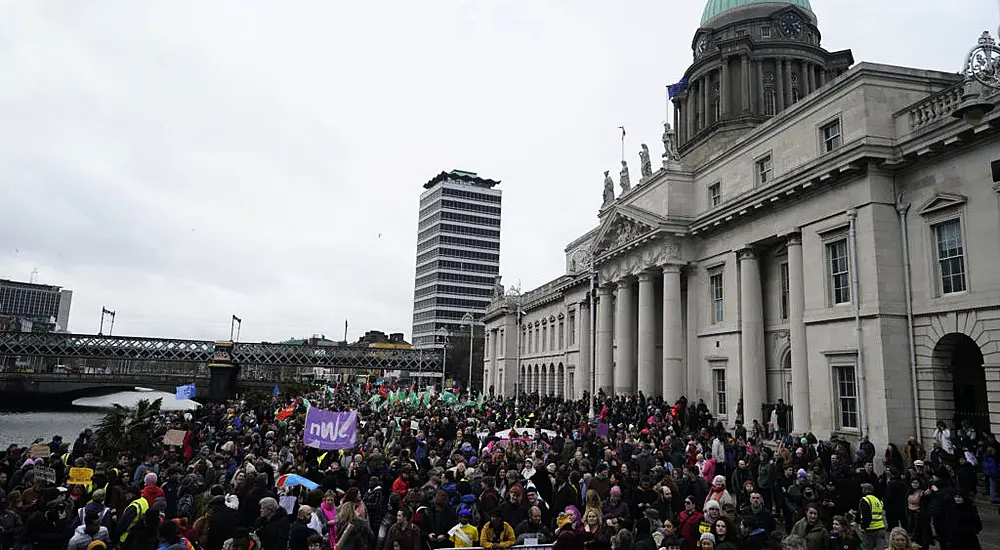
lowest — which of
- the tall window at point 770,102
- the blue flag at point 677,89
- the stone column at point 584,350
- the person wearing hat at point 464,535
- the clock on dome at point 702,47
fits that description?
the person wearing hat at point 464,535

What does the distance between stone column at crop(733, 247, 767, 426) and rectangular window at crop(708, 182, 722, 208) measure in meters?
4.97

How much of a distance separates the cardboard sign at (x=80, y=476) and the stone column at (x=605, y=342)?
105 ft

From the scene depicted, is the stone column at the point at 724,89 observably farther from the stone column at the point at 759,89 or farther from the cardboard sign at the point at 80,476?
the cardboard sign at the point at 80,476

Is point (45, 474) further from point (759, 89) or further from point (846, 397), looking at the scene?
point (759, 89)

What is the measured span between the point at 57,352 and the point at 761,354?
8094 centimetres

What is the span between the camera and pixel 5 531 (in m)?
9.34

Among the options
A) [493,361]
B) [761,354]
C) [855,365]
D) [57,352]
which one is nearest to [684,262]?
[761,354]

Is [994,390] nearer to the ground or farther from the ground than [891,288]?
nearer to the ground

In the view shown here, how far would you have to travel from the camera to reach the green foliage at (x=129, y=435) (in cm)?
2064

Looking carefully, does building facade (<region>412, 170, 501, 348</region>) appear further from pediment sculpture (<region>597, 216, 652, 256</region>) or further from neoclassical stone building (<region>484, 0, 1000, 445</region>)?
neoclassical stone building (<region>484, 0, 1000, 445</region>)

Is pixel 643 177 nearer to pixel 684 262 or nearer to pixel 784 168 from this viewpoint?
pixel 684 262

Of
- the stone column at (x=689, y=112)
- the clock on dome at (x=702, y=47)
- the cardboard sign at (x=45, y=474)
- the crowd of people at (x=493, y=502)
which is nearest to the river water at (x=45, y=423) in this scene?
the cardboard sign at (x=45, y=474)

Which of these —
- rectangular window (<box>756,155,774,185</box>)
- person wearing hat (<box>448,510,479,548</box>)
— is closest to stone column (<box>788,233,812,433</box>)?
rectangular window (<box>756,155,774,185</box>)

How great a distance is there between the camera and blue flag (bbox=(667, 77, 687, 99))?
5244 centimetres
